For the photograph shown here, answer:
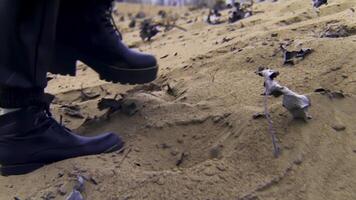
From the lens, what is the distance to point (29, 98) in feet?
6.40

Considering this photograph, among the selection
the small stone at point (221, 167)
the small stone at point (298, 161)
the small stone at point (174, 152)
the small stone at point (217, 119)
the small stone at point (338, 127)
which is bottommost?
the small stone at point (174, 152)

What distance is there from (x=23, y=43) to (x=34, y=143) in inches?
13.2

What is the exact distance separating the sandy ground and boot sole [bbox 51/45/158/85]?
0.28ft

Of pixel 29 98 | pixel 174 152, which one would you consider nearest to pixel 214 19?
pixel 174 152

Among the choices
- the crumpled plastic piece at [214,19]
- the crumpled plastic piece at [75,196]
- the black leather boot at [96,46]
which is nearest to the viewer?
the crumpled plastic piece at [75,196]

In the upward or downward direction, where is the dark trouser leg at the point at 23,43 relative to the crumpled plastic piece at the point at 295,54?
upward

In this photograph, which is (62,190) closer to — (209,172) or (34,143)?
(34,143)

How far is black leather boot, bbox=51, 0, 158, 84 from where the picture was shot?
244 centimetres

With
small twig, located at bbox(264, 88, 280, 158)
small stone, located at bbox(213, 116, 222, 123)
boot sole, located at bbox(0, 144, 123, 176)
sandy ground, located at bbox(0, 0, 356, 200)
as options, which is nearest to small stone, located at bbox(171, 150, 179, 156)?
sandy ground, located at bbox(0, 0, 356, 200)

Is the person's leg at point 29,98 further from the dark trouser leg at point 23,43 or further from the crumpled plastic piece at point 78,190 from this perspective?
the crumpled plastic piece at point 78,190

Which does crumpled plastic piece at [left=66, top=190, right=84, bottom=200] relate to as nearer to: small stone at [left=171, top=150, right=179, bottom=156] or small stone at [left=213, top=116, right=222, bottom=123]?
small stone at [left=171, top=150, right=179, bottom=156]

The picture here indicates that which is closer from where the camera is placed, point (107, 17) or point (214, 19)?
point (107, 17)

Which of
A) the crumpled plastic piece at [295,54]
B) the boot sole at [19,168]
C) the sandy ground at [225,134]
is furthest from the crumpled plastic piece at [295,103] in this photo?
the boot sole at [19,168]

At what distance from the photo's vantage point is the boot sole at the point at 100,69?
8.15ft
